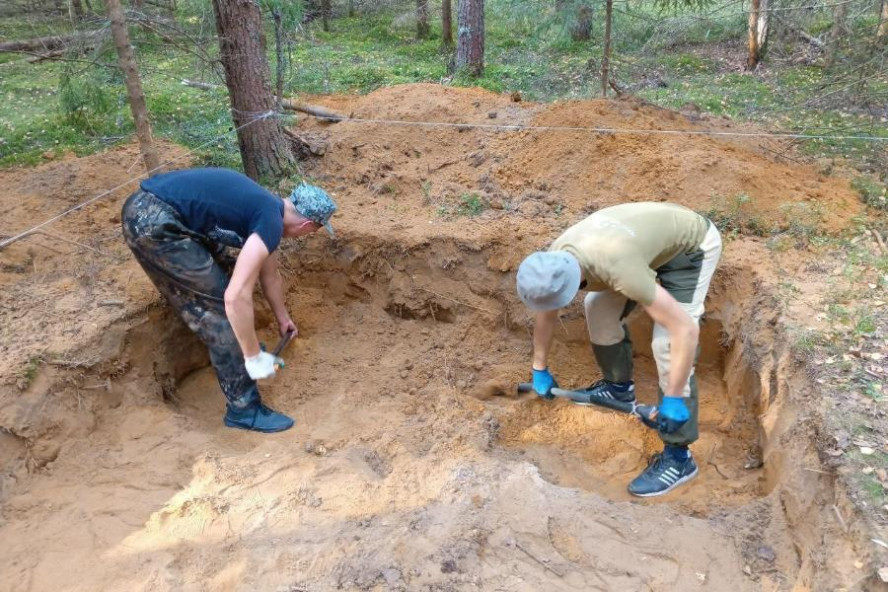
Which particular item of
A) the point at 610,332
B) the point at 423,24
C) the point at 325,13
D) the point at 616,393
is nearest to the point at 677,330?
the point at 610,332

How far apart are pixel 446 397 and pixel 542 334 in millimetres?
924

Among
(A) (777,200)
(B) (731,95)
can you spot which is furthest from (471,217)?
(B) (731,95)

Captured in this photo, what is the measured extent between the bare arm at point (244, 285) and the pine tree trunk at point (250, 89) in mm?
2156

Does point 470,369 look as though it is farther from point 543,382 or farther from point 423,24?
point 423,24

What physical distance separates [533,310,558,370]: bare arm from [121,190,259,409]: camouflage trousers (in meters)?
1.66

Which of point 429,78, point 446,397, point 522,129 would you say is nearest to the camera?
point 446,397

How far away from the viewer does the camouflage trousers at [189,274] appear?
3338 millimetres

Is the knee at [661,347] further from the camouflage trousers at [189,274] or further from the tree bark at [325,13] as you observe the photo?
the tree bark at [325,13]

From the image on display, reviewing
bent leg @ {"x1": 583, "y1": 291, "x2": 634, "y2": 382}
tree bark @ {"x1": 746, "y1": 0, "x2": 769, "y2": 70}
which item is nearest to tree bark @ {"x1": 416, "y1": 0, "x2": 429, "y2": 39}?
tree bark @ {"x1": 746, "y1": 0, "x2": 769, "y2": 70}

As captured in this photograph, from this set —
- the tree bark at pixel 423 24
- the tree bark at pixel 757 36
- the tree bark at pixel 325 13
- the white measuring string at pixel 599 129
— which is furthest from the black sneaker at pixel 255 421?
the tree bark at pixel 325 13

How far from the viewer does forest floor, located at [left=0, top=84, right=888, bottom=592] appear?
268 cm

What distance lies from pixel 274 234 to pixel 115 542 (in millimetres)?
1570

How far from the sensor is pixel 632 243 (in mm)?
2768

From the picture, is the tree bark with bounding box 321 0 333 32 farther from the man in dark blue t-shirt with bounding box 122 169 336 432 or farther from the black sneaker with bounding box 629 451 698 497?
the black sneaker with bounding box 629 451 698 497
